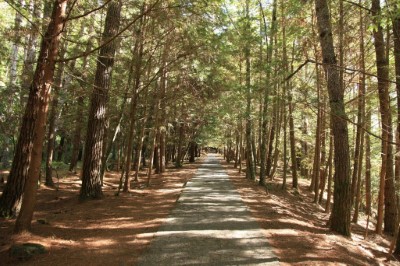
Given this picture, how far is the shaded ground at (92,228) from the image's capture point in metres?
5.28

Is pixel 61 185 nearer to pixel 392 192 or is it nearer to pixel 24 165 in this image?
pixel 24 165

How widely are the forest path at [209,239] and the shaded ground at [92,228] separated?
0.35 m

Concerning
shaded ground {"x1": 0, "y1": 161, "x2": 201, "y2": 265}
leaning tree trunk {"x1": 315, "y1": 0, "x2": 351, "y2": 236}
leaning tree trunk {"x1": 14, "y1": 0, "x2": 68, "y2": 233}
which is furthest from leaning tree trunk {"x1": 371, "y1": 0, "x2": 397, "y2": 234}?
leaning tree trunk {"x1": 14, "y1": 0, "x2": 68, "y2": 233}

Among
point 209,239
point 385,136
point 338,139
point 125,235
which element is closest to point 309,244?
point 209,239

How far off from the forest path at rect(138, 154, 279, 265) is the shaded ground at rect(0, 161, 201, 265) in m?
0.35

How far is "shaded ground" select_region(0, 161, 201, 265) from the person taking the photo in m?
5.28

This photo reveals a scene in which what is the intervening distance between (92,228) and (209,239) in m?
2.72

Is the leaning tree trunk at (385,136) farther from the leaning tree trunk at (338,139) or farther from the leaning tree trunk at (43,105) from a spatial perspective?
the leaning tree trunk at (43,105)

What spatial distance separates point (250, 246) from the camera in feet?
19.9

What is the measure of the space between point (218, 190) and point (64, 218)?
684 cm

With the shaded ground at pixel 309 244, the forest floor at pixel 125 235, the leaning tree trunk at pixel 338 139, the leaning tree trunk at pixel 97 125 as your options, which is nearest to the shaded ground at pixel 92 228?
the forest floor at pixel 125 235

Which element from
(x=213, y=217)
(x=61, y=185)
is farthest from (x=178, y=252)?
(x=61, y=185)

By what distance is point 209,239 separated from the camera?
21.0 feet

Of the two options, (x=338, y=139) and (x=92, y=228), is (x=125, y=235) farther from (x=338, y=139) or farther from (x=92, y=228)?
(x=338, y=139)
